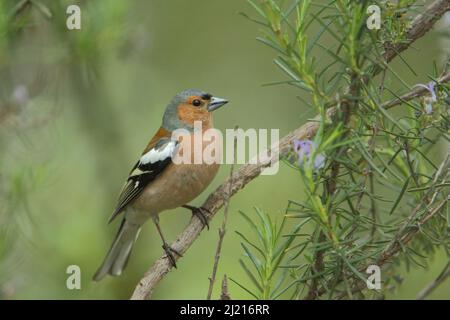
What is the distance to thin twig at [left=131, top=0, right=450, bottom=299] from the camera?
90.4 inches

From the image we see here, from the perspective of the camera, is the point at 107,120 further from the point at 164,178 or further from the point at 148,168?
the point at 164,178

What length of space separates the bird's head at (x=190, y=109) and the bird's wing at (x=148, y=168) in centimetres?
19

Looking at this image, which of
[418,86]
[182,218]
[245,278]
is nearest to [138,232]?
[182,218]

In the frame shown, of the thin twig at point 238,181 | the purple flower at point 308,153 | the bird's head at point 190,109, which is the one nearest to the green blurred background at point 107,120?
the purple flower at point 308,153

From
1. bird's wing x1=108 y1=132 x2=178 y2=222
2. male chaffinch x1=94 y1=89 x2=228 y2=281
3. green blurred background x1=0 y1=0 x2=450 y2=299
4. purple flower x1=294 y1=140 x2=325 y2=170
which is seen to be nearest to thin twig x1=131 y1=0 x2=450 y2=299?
green blurred background x1=0 y1=0 x2=450 y2=299

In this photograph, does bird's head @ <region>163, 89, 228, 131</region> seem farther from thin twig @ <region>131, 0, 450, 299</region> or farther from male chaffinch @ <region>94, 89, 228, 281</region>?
thin twig @ <region>131, 0, 450, 299</region>

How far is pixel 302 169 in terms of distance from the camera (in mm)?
1829

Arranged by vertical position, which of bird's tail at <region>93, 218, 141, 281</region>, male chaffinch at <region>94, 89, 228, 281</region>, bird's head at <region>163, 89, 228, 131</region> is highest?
bird's head at <region>163, 89, 228, 131</region>

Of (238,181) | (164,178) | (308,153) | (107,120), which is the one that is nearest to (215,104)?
(164,178)

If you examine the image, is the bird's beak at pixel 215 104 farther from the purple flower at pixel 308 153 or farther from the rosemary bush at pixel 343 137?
the purple flower at pixel 308 153

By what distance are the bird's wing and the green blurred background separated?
28cm

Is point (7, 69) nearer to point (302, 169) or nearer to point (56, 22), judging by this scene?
point (56, 22)

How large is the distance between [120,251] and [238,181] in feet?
5.35
